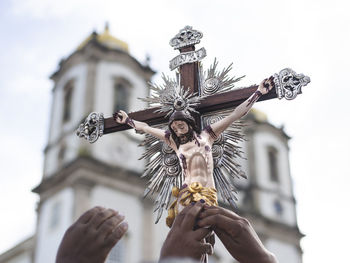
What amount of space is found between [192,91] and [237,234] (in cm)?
192

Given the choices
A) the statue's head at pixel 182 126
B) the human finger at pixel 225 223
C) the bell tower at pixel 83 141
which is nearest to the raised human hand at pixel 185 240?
the human finger at pixel 225 223

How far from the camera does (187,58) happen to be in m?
4.70

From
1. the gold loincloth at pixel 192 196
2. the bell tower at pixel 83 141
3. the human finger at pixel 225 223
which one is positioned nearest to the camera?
the human finger at pixel 225 223

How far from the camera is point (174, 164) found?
422cm

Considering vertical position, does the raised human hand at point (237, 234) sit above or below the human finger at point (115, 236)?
above

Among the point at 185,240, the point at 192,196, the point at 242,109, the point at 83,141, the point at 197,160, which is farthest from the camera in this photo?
the point at 83,141

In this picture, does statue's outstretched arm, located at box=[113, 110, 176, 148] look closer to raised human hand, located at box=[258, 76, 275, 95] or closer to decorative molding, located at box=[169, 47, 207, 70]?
decorative molding, located at box=[169, 47, 207, 70]

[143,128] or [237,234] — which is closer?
[237,234]

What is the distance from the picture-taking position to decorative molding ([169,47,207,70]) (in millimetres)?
4668

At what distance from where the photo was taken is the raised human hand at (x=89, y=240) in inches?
80.3

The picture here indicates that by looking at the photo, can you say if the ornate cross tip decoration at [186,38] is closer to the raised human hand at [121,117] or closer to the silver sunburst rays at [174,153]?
the silver sunburst rays at [174,153]

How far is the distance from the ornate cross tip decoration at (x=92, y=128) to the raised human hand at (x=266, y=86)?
1395 mm

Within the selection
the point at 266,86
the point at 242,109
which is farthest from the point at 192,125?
the point at 266,86

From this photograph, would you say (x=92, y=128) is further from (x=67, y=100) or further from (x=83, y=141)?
(x=67, y=100)
